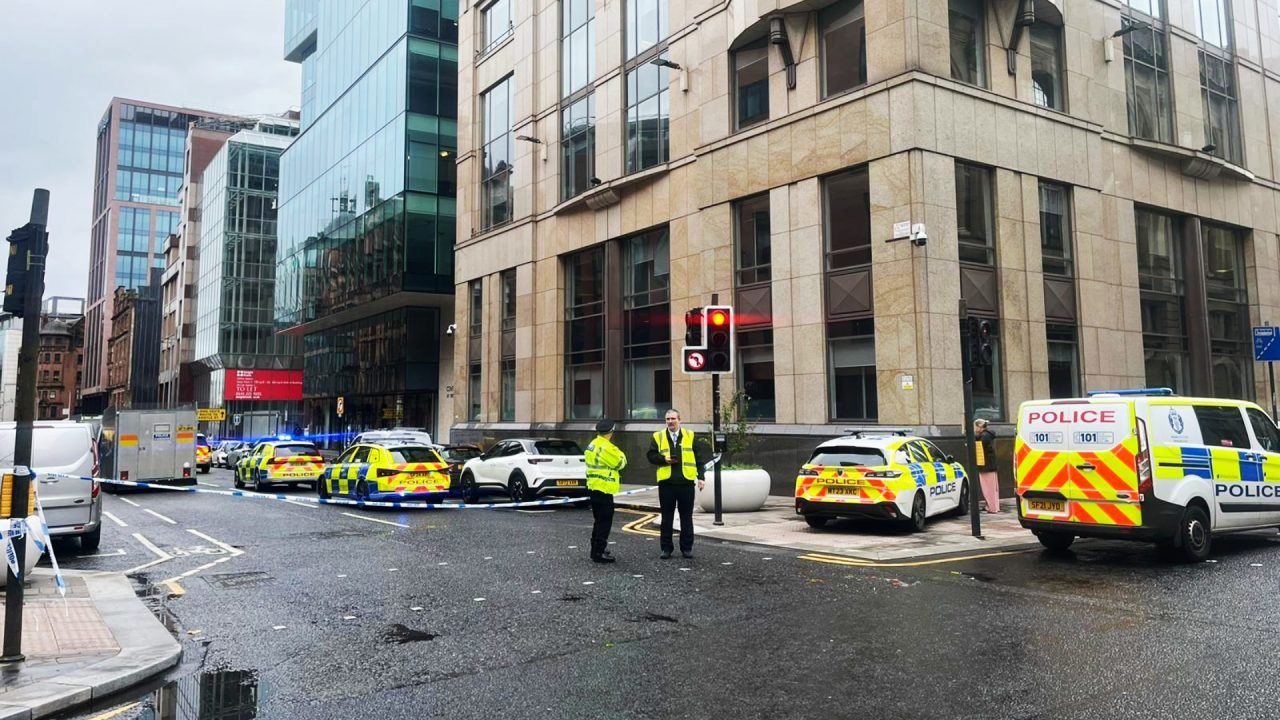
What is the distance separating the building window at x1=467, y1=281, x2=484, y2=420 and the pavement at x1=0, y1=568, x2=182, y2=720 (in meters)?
25.4

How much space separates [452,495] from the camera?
66.2 ft

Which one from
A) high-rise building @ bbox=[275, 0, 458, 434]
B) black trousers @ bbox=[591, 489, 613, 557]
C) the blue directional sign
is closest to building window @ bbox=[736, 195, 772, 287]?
the blue directional sign

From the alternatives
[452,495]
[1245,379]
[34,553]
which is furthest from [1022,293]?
[34,553]

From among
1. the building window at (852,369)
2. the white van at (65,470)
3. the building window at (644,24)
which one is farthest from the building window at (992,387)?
the white van at (65,470)

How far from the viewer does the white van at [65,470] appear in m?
11.3

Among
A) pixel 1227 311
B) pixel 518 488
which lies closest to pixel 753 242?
pixel 518 488

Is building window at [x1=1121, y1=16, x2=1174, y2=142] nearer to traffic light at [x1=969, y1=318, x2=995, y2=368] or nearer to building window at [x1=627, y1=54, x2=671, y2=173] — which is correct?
building window at [x1=627, y1=54, x2=671, y2=173]

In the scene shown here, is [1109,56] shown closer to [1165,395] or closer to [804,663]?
[1165,395]

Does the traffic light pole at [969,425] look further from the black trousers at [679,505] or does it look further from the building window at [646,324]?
the building window at [646,324]

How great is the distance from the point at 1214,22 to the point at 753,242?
1753 centimetres

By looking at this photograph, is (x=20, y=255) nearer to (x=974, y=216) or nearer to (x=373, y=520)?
(x=373, y=520)

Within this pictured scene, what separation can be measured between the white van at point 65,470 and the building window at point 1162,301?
79.7 ft

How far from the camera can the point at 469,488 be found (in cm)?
1964

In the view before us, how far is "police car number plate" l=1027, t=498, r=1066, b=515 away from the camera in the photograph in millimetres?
10508
